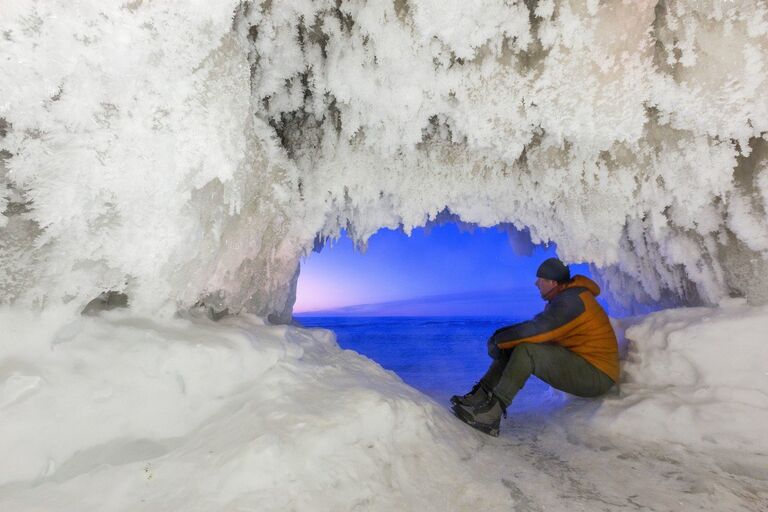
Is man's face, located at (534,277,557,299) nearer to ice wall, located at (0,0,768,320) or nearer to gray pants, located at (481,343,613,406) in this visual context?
gray pants, located at (481,343,613,406)

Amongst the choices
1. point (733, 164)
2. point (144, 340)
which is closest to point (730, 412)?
point (733, 164)

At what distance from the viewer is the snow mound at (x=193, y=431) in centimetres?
181

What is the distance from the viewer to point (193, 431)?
2.22 m

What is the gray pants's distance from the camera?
11.5ft

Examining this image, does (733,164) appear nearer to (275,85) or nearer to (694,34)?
(694,34)

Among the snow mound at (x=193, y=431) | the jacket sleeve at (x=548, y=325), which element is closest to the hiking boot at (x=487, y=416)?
the jacket sleeve at (x=548, y=325)

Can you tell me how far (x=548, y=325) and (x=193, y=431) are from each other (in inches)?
115

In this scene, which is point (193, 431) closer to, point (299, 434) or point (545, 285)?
point (299, 434)

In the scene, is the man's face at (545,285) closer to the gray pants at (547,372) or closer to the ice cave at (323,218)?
the gray pants at (547,372)

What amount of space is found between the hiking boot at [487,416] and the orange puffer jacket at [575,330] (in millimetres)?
519

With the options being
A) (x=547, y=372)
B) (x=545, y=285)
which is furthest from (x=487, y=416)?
(x=545, y=285)

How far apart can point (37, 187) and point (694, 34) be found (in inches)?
164

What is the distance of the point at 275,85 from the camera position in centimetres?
335

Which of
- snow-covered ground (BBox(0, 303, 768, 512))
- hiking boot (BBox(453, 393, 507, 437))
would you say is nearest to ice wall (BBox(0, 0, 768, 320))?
snow-covered ground (BBox(0, 303, 768, 512))
